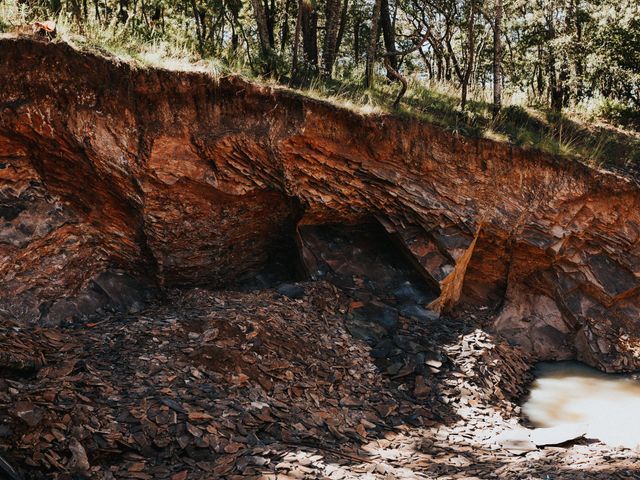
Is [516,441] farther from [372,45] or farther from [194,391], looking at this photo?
[372,45]

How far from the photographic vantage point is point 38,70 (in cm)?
636

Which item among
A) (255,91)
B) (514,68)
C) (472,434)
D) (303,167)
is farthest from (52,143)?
(514,68)

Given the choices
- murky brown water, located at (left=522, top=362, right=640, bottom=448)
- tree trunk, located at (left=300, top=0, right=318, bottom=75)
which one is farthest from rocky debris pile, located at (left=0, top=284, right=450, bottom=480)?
tree trunk, located at (left=300, top=0, right=318, bottom=75)

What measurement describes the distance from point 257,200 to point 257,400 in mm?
3328

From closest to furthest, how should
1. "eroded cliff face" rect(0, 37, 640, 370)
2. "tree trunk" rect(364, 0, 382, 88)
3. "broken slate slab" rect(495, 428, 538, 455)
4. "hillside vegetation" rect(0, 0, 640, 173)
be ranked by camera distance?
"broken slate slab" rect(495, 428, 538, 455) → "eroded cliff face" rect(0, 37, 640, 370) → "hillside vegetation" rect(0, 0, 640, 173) → "tree trunk" rect(364, 0, 382, 88)

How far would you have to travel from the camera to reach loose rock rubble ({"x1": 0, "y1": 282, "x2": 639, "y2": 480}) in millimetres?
3945

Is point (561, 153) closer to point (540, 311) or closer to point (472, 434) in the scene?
point (540, 311)

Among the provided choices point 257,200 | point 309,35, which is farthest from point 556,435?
point 309,35

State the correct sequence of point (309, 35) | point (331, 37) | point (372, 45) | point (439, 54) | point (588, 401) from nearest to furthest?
point (588, 401) → point (372, 45) → point (331, 37) → point (309, 35) → point (439, 54)

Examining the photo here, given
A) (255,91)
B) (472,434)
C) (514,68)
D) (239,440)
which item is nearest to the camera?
(239,440)

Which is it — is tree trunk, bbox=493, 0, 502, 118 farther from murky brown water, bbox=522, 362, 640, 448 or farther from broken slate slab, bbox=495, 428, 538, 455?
broken slate slab, bbox=495, 428, 538, 455

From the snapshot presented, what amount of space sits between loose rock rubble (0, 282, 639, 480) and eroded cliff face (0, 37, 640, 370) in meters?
0.85

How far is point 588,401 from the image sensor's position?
709cm

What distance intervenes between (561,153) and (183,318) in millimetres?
6150
